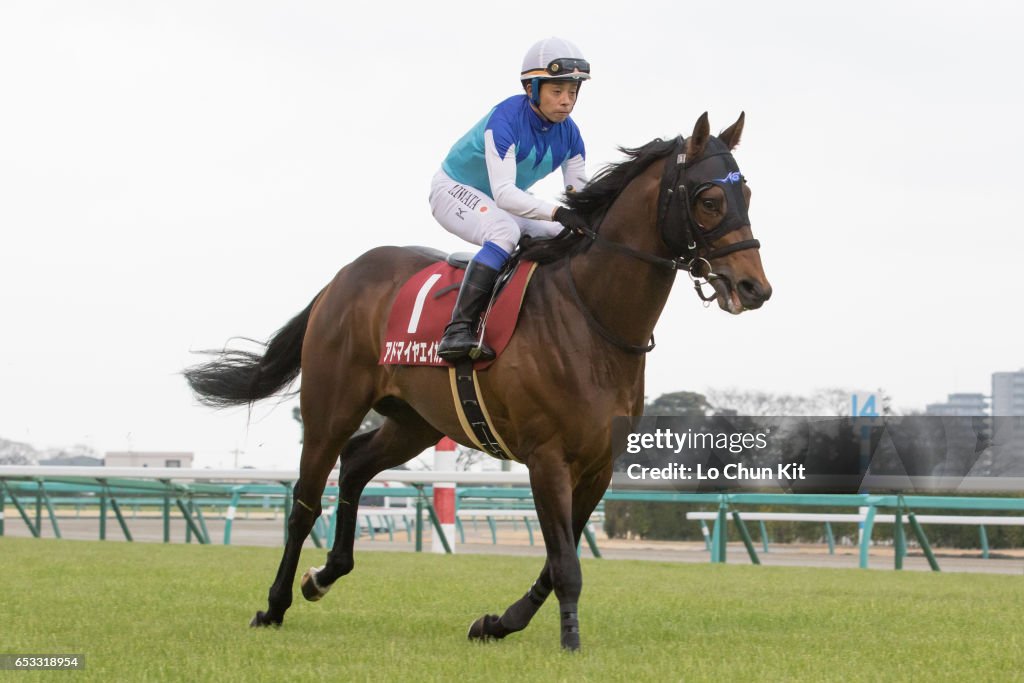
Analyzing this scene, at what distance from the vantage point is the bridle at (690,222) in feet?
15.0

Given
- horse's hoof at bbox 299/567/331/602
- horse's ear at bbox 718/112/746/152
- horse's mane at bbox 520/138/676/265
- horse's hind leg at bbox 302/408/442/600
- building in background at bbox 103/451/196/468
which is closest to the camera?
horse's ear at bbox 718/112/746/152

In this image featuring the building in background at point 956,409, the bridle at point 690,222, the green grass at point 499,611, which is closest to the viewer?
the green grass at point 499,611

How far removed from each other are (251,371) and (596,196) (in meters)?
2.71

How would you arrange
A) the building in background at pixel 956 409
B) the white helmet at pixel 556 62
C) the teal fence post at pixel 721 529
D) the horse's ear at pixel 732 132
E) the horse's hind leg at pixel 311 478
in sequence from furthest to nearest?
the teal fence post at pixel 721 529 → the building in background at pixel 956 409 → the horse's hind leg at pixel 311 478 → the white helmet at pixel 556 62 → the horse's ear at pixel 732 132

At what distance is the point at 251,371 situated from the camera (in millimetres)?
7020

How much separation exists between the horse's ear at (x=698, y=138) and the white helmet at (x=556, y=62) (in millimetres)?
689

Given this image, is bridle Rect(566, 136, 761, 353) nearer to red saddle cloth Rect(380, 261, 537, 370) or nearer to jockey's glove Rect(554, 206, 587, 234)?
jockey's glove Rect(554, 206, 587, 234)

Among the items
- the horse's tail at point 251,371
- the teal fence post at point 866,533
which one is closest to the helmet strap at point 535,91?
the horse's tail at point 251,371

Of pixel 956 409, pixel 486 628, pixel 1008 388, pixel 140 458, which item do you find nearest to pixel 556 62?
pixel 486 628

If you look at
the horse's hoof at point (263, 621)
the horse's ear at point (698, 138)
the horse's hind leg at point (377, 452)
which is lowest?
the horse's hoof at point (263, 621)

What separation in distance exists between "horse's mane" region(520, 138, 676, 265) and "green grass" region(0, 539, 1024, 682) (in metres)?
1.59

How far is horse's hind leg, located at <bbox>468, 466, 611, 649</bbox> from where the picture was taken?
5.00 metres

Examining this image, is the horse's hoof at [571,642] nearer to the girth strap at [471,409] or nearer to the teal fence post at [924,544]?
the girth strap at [471,409]

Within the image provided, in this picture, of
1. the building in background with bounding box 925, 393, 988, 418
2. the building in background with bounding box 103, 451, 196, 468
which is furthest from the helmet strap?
the building in background with bounding box 103, 451, 196, 468
